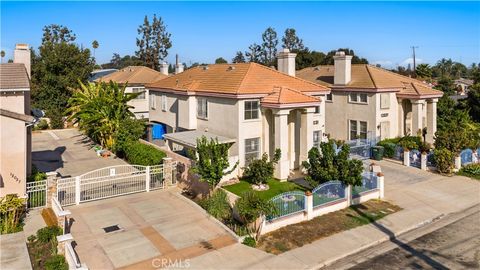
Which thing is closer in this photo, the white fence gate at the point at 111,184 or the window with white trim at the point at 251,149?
the white fence gate at the point at 111,184

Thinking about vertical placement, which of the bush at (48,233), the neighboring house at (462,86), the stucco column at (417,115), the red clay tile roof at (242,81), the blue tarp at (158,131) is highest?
the neighboring house at (462,86)

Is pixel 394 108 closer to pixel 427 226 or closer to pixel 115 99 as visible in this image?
pixel 427 226

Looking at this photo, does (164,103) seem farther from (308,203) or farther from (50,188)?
(308,203)

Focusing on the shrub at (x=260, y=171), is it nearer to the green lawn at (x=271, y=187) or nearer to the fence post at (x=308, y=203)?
the green lawn at (x=271, y=187)

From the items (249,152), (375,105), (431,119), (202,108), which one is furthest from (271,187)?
(431,119)

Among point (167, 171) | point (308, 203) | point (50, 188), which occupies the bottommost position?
point (308, 203)

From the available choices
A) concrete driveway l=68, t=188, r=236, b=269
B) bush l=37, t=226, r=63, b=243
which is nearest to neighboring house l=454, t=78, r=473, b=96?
concrete driveway l=68, t=188, r=236, b=269

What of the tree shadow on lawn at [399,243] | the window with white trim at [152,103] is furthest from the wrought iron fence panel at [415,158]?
the window with white trim at [152,103]
